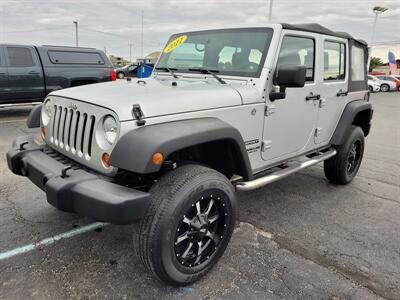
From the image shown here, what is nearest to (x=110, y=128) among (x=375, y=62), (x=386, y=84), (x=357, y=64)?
(x=357, y=64)

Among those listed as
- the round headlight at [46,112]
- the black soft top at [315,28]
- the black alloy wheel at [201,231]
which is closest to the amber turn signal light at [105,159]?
the black alloy wheel at [201,231]

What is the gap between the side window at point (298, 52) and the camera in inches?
133

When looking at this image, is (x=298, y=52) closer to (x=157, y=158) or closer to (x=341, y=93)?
(x=341, y=93)

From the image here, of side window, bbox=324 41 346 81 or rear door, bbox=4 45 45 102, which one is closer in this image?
side window, bbox=324 41 346 81

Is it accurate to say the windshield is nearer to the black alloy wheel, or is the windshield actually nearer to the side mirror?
the side mirror

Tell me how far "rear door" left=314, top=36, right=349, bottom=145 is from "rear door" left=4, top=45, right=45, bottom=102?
306 inches

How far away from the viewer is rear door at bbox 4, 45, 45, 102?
358 inches

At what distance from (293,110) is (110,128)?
1.94 metres

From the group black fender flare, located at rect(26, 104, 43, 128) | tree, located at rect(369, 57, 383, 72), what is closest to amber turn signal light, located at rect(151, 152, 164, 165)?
black fender flare, located at rect(26, 104, 43, 128)

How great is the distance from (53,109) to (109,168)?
38.8 inches

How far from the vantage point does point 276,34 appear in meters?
3.28

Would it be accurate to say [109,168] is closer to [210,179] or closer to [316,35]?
[210,179]

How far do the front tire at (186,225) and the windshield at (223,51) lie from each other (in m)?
1.21

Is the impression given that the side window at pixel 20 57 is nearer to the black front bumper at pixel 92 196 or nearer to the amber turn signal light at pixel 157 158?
the black front bumper at pixel 92 196
